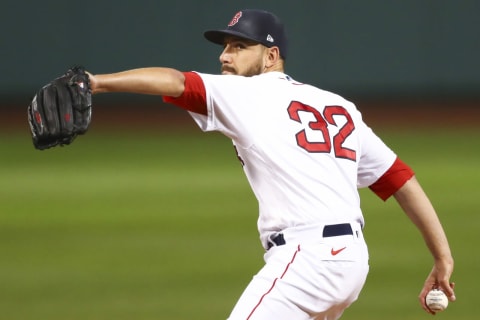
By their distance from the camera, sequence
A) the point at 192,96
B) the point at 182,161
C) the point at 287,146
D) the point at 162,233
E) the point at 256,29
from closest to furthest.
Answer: the point at 192,96
the point at 287,146
the point at 256,29
the point at 162,233
the point at 182,161

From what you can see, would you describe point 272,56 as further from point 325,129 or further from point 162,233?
point 162,233

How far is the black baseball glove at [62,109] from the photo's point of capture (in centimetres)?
351

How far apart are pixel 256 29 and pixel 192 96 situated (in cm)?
66

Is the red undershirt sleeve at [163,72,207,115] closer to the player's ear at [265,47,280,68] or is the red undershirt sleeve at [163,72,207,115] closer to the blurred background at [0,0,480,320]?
the player's ear at [265,47,280,68]

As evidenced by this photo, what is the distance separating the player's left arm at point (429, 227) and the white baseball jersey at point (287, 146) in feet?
1.14

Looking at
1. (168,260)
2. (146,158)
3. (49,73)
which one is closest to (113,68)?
(49,73)

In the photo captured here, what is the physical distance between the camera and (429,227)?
14.4ft

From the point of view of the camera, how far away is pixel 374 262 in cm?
873

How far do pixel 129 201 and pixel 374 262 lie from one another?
12.7 ft

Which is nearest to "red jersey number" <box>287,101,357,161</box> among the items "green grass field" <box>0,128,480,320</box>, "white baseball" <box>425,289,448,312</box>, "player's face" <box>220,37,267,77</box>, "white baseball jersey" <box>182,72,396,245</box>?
"white baseball jersey" <box>182,72,396,245</box>

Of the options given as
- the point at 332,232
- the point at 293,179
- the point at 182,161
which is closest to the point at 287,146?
the point at 293,179

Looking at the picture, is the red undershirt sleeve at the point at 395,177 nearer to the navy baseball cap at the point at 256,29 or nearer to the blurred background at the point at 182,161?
the navy baseball cap at the point at 256,29

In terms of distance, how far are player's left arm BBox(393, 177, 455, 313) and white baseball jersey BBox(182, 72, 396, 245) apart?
1.14ft

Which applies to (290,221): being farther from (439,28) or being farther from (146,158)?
(439,28)
